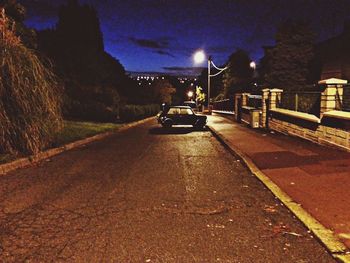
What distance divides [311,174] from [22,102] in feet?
24.7

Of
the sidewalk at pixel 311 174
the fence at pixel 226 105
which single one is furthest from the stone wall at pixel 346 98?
the fence at pixel 226 105

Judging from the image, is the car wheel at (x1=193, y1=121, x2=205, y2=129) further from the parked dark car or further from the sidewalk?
the sidewalk

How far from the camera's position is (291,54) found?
29438 mm

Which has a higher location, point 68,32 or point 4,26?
point 68,32

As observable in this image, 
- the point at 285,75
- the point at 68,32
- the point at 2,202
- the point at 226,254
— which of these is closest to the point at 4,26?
the point at 2,202

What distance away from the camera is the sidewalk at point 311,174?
18.3ft

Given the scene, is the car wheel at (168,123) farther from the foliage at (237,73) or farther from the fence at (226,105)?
the foliage at (237,73)

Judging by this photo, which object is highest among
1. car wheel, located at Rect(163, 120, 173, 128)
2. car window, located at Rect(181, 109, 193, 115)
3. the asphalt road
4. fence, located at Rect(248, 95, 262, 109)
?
fence, located at Rect(248, 95, 262, 109)

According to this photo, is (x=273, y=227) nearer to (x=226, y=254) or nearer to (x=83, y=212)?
(x=226, y=254)

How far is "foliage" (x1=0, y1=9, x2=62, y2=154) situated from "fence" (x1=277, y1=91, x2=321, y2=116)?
8.90 meters

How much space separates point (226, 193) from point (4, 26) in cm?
913

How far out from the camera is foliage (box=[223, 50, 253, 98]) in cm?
4947

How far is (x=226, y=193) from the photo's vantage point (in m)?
7.08

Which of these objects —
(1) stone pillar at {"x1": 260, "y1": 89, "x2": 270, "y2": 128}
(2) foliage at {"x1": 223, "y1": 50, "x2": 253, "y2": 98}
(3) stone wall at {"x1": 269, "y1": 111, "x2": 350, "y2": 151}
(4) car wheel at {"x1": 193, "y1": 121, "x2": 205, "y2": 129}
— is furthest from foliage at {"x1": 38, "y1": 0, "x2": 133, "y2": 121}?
(2) foliage at {"x1": 223, "y1": 50, "x2": 253, "y2": 98}
